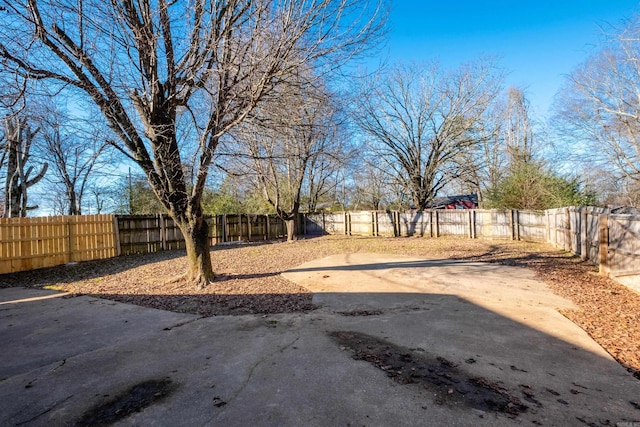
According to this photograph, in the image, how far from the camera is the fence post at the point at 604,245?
662 centimetres

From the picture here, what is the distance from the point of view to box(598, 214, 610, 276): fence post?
6623mm

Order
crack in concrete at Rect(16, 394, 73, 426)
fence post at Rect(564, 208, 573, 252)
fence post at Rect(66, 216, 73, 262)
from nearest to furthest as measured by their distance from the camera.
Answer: crack in concrete at Rect(16, 394, 73, 426), fence post at Rect(66, 216, 73, 262), fence post at Rect(564, 208, 573, 252)

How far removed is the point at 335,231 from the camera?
21422 millimetres

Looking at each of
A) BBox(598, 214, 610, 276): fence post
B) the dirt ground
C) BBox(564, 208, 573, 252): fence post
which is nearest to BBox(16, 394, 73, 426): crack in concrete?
the dirt ground

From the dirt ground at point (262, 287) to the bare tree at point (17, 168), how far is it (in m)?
6.46

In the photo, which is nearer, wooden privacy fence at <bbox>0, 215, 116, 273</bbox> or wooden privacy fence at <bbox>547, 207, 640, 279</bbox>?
wooden privacy fence at <bbox>547, 207, 640, 279</bbox>

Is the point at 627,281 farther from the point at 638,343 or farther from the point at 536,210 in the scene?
the point at 536,210

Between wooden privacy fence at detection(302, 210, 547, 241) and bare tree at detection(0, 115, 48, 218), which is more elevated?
bare tree at detection(0, 115, 48, 218)

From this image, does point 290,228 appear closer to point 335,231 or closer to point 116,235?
point 335,231

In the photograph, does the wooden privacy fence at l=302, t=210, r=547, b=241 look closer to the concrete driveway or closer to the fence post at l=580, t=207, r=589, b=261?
the fence post at l=580, t=207, r=589, b=261

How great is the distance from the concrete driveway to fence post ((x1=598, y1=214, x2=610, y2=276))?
8.45 ft

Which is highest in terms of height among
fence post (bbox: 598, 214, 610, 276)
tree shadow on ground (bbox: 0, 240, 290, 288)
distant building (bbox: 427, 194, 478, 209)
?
distant building (bbox: 427, 194, 478, 209)

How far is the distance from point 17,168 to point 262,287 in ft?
47.0

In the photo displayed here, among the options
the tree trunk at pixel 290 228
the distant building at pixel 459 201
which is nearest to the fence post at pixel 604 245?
the tree trunk at pixel 290 228
